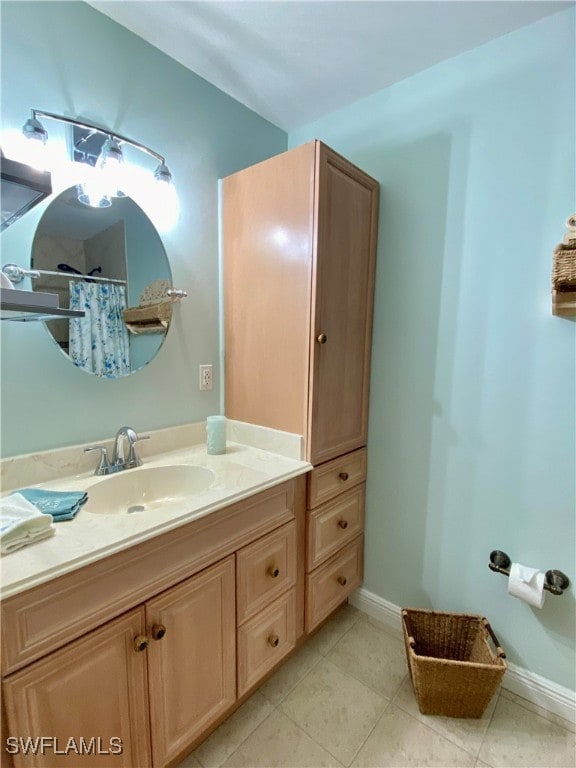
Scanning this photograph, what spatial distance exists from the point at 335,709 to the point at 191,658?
668 millimetres

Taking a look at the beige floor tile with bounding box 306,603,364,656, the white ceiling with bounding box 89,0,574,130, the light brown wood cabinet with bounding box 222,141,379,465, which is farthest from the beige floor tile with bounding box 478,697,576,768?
the white ceiling with bounding box 89,0,574,130

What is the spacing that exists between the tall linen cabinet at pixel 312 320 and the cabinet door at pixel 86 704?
2.32 ft

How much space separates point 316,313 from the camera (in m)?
1.33

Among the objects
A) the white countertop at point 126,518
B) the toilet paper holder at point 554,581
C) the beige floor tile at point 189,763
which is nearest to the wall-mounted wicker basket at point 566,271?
the toilet paper holder at point 554,581

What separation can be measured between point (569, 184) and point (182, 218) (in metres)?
1.37

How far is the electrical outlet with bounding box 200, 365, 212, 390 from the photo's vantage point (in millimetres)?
1598

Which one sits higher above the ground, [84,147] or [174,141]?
[174,141]

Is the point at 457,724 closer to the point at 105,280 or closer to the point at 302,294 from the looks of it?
the point at 302,294

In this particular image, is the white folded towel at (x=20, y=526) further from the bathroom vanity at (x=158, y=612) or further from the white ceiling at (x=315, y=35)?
the white ceiling at (x=315, y=35)

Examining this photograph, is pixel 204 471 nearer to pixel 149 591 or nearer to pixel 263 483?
pixel 263 483

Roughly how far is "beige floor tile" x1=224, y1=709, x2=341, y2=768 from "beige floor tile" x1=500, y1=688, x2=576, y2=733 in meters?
0.73

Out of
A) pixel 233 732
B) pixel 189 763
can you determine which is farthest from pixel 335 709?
pixel 189 763

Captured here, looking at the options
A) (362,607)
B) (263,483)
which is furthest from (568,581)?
(263,483)

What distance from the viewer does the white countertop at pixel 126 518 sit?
2.44 ft
